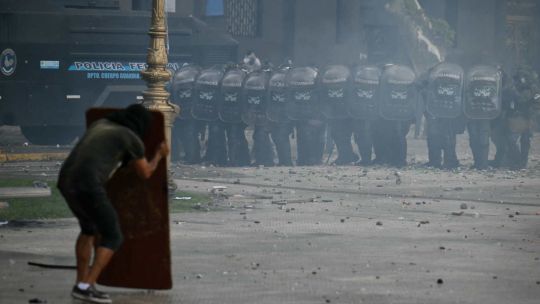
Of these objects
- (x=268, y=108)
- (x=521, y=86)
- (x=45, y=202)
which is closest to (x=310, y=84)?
(x=268, y=108)

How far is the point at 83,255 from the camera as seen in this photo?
988cm

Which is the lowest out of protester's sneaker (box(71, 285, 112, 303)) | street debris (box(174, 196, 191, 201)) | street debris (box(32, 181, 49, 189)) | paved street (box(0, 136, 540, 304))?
street debris (box(174, 196, 191, 201))

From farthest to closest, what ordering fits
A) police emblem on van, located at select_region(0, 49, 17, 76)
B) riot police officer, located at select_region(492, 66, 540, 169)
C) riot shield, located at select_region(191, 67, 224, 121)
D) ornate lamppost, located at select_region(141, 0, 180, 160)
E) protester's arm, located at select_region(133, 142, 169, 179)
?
police emblem on van, located at select_region(0, 49, 17, 76)
riot shield, located at select_region(191, 67, 224, 121)
riot police officer, located at select_region(492, 66, 540, 169)
ornate lamppost, located at select_region(141, 0, 180, 160)
protester's arm, located at select_region(133, 142, 169, 179)

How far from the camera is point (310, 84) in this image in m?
24.7

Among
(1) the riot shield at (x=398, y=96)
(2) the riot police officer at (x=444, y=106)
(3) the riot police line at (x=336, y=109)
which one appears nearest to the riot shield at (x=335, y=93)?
(3) the riot police line at (x=336, y=109)

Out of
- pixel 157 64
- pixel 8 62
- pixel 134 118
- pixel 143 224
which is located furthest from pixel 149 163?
pixel 8 62

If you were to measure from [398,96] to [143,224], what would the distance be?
47.5 feet

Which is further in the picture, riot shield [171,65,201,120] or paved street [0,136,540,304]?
riot shield [171,65,201,120]

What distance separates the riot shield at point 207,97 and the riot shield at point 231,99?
0.15 metres

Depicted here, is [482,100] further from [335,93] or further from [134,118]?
[134,118]

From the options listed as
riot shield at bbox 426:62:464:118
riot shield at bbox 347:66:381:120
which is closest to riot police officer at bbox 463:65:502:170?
riot shield at bbox 426:62:464:118

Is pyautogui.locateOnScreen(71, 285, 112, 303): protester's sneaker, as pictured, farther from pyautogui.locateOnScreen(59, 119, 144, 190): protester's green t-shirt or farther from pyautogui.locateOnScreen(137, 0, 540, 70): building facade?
pyautogui.locateOnScreen(137, 0, 540, 70): building facade

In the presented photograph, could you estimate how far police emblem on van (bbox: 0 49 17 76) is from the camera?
27.1 metres

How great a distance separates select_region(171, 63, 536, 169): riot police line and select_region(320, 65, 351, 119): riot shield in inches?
0.7
